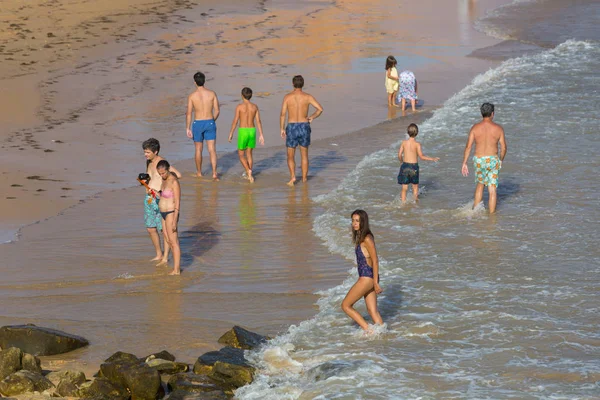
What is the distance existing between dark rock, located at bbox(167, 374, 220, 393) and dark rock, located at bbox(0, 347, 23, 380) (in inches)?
51.2

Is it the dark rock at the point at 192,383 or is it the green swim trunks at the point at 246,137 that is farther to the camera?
the green swim trunks at the point at 246,137

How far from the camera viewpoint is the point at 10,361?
26.7ft

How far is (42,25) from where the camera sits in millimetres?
30281

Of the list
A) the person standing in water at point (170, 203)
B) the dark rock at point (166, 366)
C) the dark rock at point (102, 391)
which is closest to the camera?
the dark rock at point (102, 391)

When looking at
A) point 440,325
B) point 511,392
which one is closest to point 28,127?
point 440,325

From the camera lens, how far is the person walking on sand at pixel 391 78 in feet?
66.9

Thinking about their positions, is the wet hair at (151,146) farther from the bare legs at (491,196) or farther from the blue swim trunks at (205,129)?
the bare legs at (491,196)

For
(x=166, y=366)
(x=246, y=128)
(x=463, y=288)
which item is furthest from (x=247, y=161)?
(x=166, y=366)

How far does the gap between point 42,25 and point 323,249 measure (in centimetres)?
2096

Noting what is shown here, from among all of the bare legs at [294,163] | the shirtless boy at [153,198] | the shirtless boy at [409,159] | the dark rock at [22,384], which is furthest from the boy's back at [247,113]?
the dark rock at [22,384]

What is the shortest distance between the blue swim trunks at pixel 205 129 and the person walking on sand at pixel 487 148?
13.9 feet

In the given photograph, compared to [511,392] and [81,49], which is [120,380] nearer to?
[511,392]

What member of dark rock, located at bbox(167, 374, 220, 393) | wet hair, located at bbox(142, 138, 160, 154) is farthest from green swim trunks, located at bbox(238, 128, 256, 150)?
dark rock, located at bbox(167, 374, 220, 393)

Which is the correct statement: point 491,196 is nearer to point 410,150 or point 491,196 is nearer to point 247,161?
point 410,150
